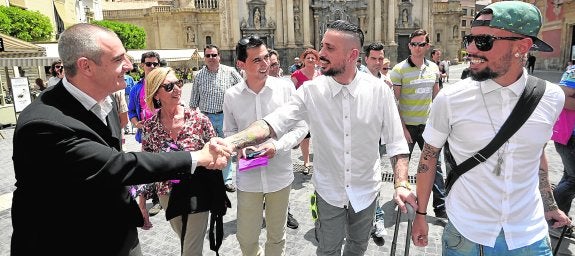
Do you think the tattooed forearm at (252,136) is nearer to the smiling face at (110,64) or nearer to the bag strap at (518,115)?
the smiling face at (110,64)

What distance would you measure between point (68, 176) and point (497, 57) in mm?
2145

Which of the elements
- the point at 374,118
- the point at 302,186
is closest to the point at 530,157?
the point at 374,118

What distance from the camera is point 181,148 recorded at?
3018 millimetres

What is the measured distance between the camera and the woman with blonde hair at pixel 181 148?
285 centimetres

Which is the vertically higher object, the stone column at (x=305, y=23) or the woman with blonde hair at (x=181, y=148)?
the stone column at (x=305, y=23)

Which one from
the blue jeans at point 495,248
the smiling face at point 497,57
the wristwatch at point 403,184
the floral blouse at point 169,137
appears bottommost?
the blue jeans at point 495,248

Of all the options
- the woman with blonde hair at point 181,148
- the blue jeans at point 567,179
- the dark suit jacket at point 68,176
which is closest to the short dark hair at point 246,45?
the woman with blonde hair at point 181,148

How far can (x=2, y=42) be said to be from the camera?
11391mm

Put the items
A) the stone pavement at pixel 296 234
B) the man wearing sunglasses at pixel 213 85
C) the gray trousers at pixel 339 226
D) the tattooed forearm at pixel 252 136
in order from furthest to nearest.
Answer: the man wearing sunglasses at pixel 213 85 → the stone pavement at pixel 296 234 → the gray trousers at pixel 339 226 → the tattooed forearm at pixel 252 136

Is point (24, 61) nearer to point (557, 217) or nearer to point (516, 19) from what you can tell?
point (516, 19)

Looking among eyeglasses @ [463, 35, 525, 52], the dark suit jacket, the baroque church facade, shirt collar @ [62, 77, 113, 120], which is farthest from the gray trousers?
the baroque church facade

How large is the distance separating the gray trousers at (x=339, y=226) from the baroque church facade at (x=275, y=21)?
3861cm

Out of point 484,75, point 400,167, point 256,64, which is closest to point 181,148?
point 256,64

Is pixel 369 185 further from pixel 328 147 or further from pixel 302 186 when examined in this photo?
pixel 302 186
